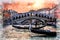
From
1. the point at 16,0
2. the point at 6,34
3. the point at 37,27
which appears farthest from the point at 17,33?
the point at 16,0

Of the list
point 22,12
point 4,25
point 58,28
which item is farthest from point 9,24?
point 58,28

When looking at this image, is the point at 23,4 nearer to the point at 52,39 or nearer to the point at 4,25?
the point at 4,25

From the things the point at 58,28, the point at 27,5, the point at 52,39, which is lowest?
the point at 52,39

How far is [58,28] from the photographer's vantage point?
231 cm

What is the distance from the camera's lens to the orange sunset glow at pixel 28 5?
233 cm

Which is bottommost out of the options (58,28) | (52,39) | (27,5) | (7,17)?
(52,39)

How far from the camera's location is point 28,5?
2.34 m

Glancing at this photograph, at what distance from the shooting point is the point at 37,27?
2.33m

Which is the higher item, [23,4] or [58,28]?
[23,4]

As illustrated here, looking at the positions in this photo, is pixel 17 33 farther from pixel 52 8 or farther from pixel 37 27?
pixel 52 8

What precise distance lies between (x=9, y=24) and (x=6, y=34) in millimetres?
148

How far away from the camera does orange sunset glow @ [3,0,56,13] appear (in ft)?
7.64

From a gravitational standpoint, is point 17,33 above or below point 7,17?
below

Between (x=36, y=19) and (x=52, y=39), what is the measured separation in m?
0.36
